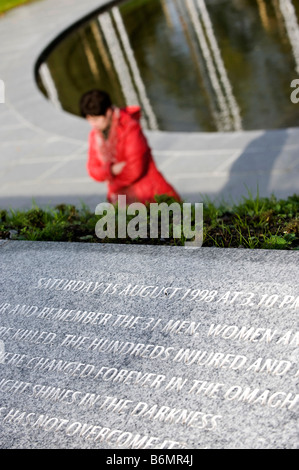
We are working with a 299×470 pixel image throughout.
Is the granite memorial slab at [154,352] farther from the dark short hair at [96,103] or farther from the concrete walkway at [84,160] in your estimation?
the concrete walkway at [84,160]

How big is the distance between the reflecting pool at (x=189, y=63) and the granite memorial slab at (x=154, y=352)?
526 centimetres

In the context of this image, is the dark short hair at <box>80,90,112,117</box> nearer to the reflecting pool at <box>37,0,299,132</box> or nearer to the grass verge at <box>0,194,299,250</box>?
the grass verge at <box>0,194,299,250</box>

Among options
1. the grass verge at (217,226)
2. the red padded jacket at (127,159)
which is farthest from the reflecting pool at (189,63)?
the grass verge at (217,226)

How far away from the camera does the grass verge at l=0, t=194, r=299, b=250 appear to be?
382 cm

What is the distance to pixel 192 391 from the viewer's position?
108 inches

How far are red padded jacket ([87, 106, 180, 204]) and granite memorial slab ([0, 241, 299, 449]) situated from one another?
1493 millimetres

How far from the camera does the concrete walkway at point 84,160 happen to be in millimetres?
6801

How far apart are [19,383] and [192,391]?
842mm

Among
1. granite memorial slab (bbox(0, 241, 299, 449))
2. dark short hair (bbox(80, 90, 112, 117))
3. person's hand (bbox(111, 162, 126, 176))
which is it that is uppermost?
dark short hair (bbox(80, 90, 112, 117))

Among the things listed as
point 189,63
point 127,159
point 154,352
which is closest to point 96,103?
point 127,159

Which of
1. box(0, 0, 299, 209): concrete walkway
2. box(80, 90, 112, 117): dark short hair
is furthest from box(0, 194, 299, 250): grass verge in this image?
box(80, 90, 112, 117): dark short hair

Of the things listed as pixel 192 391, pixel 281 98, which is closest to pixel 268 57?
pixel 281 98

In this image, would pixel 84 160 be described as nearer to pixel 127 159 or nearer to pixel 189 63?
pixel 127 159
